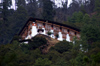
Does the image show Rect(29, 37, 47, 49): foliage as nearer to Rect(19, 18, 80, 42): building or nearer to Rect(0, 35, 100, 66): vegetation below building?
Rect(0, 35, 100, 66): vegetation below building

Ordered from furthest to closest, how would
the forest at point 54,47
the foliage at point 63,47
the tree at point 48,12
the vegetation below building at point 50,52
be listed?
the tree at point 48,12 → the foliage at point 63,47 → the vegetation below building at point 50,52 → the forest at point 54,47

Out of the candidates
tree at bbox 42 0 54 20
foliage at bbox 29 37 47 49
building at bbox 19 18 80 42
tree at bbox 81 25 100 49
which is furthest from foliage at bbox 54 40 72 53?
tree at bbox 42 0 54 20

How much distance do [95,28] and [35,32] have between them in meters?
10.4

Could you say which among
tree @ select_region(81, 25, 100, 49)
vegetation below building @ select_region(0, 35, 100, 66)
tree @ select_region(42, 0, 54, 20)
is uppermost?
tree @ select_region(42, 0, 54, 20)

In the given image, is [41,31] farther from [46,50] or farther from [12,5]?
[12,5]

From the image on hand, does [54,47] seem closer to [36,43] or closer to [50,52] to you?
[36,43]

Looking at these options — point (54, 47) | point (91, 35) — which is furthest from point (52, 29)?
point (91, 35)

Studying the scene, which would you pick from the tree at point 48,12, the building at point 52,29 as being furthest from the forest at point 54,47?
the building at point 52,29

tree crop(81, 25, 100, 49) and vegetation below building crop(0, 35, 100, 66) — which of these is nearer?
vegetation below building crop(0, 35, 100, 66)

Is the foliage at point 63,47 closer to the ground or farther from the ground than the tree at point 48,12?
closer to the ground

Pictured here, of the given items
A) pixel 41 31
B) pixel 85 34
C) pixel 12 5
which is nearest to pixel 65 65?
pixel 85 34

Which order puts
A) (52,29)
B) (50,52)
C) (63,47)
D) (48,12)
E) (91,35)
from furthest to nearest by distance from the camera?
(48,12)
(52,29)
(63,47)
(91,35)
(50,52)

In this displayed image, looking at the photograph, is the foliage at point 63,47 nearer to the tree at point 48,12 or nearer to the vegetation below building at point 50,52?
the vegetation below building at point 50,52

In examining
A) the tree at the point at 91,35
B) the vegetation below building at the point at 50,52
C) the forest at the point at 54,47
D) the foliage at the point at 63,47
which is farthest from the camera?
the foliage at the point at 63,47
